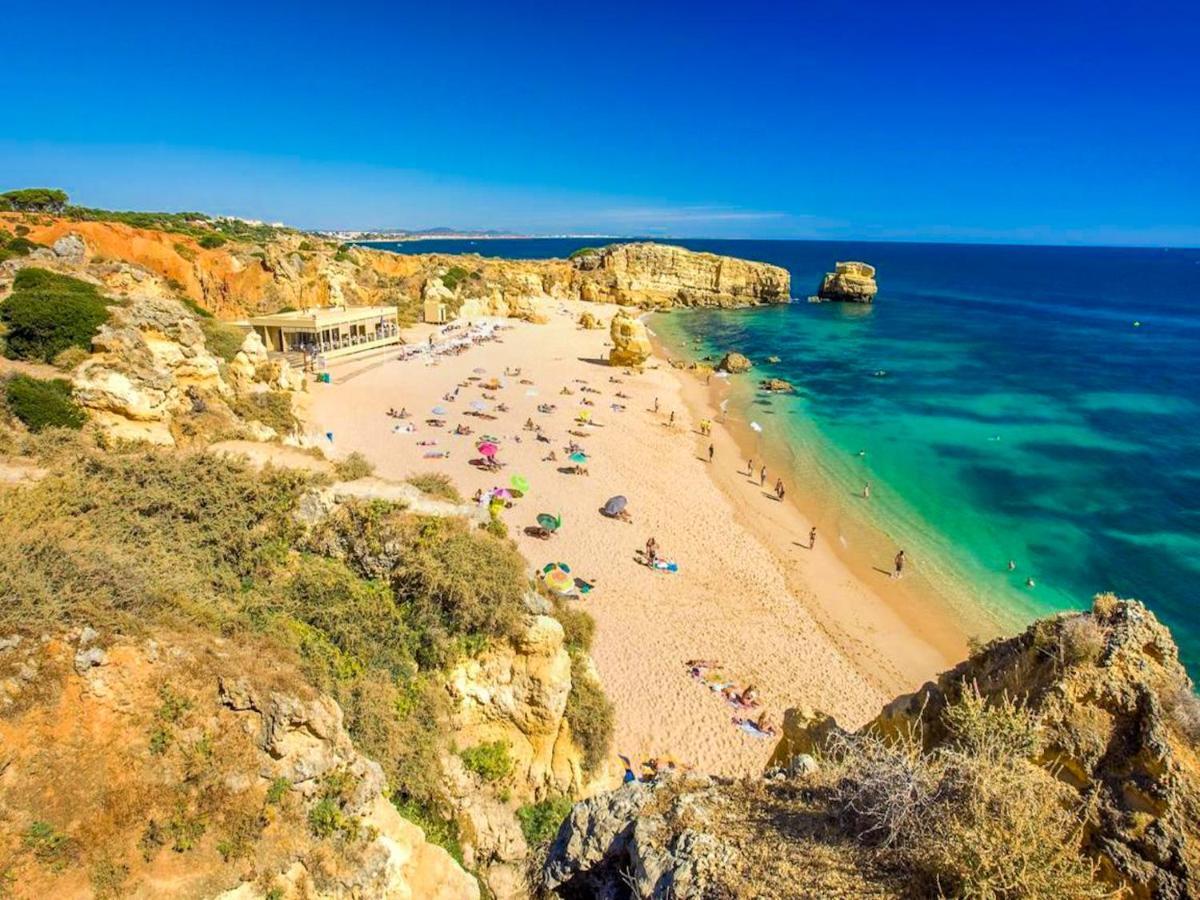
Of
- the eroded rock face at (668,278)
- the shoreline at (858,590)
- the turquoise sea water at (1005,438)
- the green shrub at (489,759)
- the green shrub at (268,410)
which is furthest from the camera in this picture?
the eroded rock face at (668,278)

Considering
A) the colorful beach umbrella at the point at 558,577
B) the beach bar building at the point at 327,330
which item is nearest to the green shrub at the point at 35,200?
the beach bar building at the point at 327,330

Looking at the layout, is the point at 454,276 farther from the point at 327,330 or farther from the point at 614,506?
the point at 614,506

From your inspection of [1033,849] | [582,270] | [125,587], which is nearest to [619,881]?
[1033,849]

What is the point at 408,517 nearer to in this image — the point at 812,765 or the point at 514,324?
the point at 812,765

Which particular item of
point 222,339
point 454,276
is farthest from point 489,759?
point 454,276

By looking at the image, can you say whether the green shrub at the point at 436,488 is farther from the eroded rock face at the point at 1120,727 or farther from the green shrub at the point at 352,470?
the eroded rock face at the point at 1120,727

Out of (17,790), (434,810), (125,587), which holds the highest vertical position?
(125,587)
